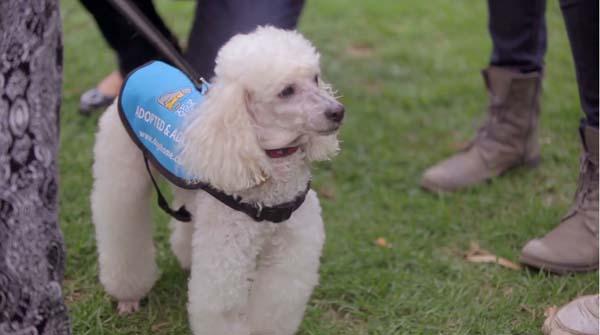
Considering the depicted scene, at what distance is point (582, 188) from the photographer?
9.07 ft

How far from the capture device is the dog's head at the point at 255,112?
1865 mm

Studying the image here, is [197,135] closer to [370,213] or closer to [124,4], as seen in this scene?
[124,4]

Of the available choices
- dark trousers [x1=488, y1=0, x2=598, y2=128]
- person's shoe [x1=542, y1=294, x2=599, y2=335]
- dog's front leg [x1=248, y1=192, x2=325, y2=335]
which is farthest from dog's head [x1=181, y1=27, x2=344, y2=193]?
dark trousers [x1=488, y1=0, x2=598, y2=128]

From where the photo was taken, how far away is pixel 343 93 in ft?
14.2

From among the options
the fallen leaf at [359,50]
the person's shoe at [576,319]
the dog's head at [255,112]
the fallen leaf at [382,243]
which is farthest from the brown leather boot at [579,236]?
the fallen leaf at [359,50]

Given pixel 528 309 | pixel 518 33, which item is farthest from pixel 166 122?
pixel 518 33

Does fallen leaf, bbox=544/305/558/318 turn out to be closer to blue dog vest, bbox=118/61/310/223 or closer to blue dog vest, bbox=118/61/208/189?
blue dog vest, bbox=118/61/310/223

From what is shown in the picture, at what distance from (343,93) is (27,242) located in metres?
2.79

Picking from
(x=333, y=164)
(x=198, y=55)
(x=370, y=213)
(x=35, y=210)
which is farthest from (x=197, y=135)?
(x=333, y=164)

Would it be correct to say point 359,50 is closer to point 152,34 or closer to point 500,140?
point 500,140

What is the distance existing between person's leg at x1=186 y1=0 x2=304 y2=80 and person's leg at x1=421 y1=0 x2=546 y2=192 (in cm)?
106

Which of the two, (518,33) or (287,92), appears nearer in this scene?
(287,92)

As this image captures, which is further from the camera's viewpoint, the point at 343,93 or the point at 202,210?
the point at 343,93

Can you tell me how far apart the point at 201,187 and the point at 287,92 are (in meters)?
0.36
